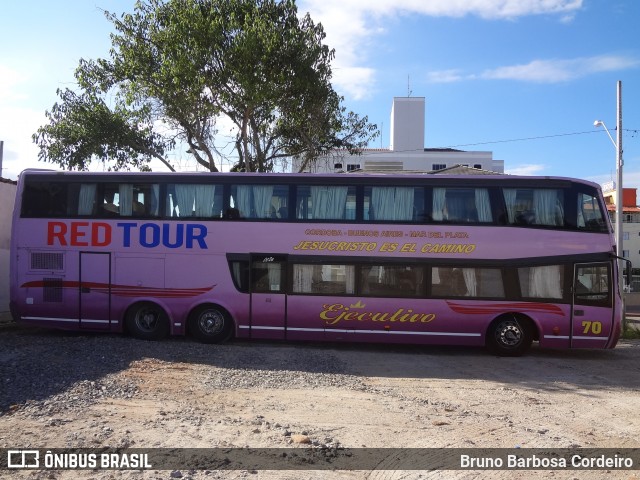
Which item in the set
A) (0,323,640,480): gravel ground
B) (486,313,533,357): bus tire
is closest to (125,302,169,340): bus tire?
(0,323,640,480): gravel ground

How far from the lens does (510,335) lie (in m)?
11.4

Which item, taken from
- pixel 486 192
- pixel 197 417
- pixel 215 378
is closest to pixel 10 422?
pixel 197 417

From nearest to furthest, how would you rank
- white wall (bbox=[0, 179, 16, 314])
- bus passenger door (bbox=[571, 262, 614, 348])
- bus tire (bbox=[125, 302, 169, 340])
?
1. bus passenger door (bbox=[571, 262, 614, 348])
2. bus tire (bbox=[125, 302, 169, 340])
3. white wall (bbox=[0, 179, 16, 314])

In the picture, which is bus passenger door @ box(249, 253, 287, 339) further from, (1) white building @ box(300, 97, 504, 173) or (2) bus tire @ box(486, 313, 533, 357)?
(1) white building @ box(300, 97, 504, 173)

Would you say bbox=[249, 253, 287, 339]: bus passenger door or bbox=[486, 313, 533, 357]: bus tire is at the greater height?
bbox=[249, 253, 287, 339]: bus passenger door

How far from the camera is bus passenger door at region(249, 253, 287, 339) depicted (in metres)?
11.7

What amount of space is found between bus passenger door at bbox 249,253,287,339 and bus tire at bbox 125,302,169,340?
2.04m

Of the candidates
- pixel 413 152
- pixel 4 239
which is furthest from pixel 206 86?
pixel 413 152

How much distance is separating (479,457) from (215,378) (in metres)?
4.57

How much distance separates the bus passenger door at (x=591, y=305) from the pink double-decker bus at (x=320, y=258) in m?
0.03

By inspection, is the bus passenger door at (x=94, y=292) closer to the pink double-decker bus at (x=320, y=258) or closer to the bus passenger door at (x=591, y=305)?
the pink double-decker bus at (x=320, y=258)

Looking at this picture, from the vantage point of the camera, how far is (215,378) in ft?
28.3

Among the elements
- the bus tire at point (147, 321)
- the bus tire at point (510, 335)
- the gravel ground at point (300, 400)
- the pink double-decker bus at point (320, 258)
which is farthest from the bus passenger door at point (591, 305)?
the bus tire at point (147, 321)

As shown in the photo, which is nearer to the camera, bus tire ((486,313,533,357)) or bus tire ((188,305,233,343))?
bus tire ((486,313,533,357))
